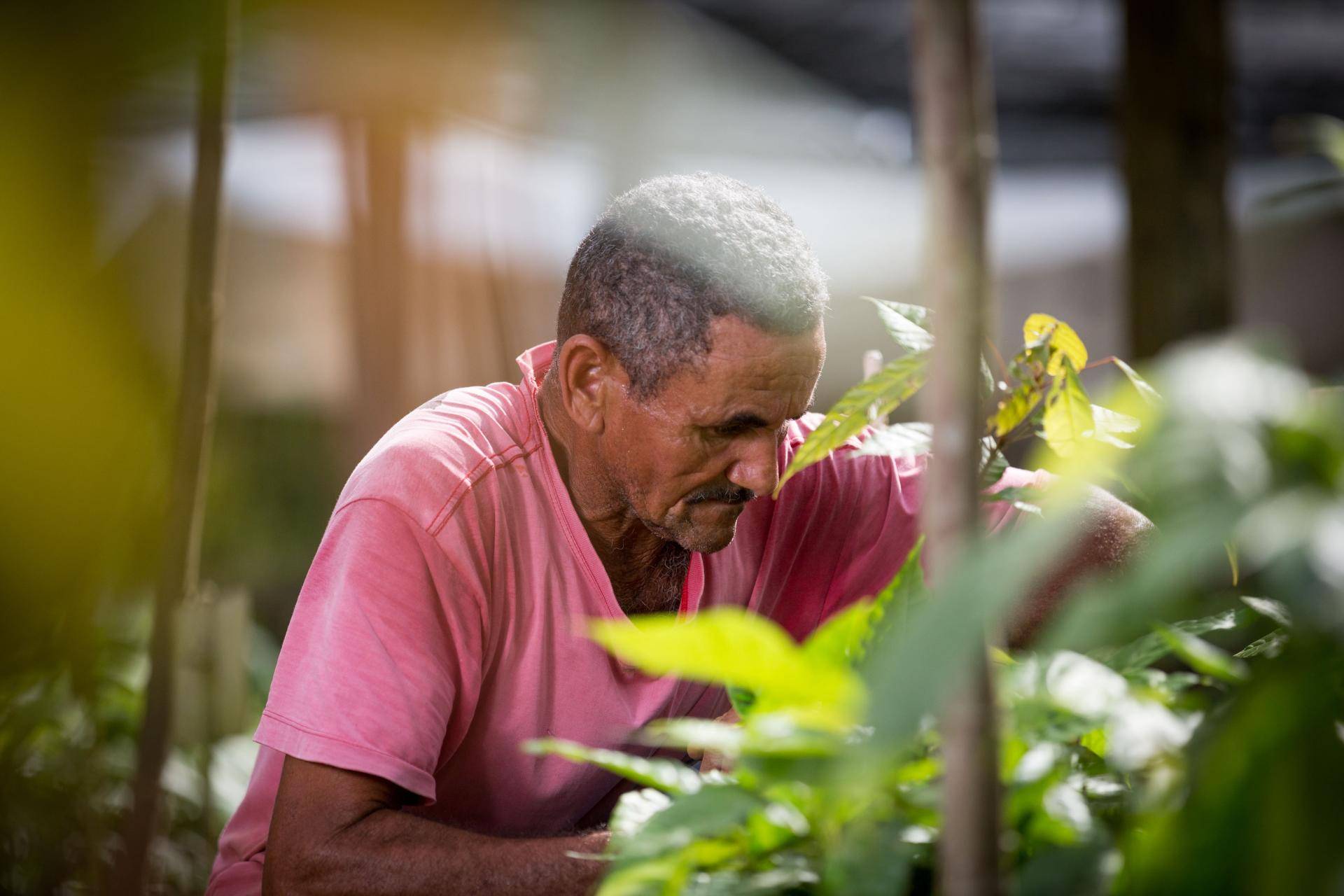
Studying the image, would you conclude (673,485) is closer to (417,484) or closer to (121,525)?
(417,484)

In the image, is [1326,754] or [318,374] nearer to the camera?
[1326,754]

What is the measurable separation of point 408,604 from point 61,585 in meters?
1.71

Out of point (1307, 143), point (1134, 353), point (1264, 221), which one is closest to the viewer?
point (1307, 143)

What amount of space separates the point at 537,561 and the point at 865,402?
0.70 m

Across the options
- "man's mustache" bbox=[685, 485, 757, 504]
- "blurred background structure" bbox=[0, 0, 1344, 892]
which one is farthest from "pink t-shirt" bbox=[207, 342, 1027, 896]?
"blurred background structure" bbox=[0, 0, 1344, 892]

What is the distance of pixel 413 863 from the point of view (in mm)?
1124

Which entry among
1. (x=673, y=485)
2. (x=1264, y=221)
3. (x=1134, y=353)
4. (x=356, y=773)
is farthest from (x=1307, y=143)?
(x=1264, y=221)

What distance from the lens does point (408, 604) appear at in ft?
4.02

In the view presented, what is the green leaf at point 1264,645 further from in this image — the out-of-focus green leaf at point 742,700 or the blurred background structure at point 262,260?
the blurred background structure at point 262,260

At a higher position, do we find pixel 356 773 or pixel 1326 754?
pixel 1326 754

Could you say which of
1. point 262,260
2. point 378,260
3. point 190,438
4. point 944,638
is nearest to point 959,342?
point 944,638

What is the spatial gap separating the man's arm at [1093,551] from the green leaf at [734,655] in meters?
1.04

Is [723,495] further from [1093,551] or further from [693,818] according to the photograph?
[693,818]

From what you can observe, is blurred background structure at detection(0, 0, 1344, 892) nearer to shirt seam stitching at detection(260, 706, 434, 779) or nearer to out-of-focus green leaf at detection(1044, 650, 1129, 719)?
shirt seam stitching at detection(260, 706, 434, 779)
